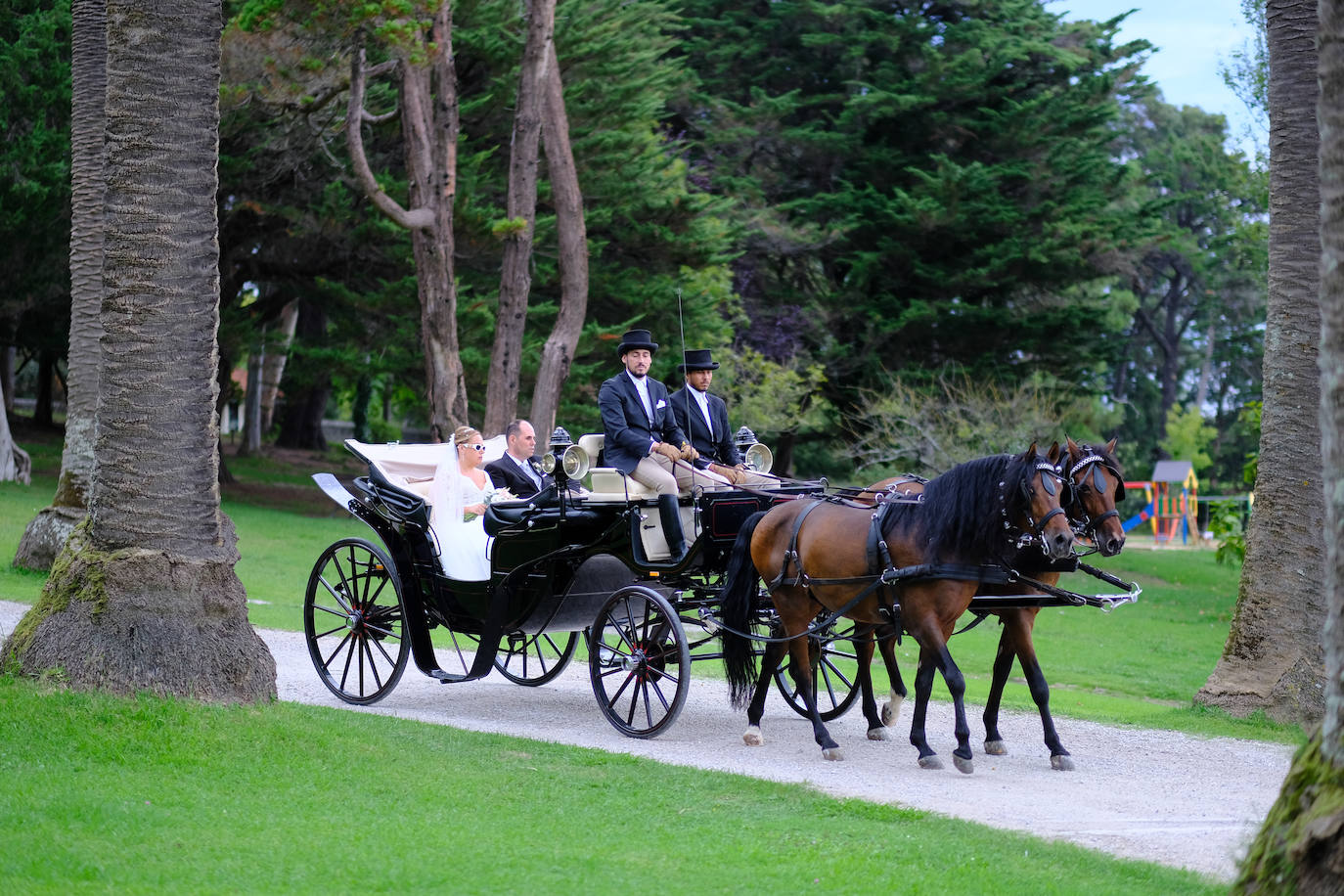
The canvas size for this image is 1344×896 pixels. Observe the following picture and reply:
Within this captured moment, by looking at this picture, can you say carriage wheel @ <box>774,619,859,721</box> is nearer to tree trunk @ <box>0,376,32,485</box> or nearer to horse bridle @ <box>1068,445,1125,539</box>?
horse bridle @ <box>1068,445,1125,539</box>

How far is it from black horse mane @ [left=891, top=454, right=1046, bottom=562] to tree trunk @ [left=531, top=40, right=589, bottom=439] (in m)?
14.7

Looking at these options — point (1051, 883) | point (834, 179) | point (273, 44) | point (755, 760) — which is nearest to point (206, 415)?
point (755, 760)

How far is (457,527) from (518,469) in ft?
2.83

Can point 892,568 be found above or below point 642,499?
below

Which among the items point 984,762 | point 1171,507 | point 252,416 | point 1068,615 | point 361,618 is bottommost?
point 1068,615

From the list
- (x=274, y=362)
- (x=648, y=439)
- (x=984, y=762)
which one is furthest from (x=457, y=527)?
(x=274, y=362)

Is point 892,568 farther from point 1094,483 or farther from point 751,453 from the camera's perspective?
point 751,453

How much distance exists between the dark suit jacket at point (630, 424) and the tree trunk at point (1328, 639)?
581cm

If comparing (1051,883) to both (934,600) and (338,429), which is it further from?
(338,429)

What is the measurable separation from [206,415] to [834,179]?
1093 inches

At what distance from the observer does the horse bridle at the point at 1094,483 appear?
338 inches

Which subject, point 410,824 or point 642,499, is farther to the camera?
point 642,499

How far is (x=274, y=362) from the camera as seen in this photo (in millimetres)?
43156

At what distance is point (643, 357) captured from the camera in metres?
10.2
